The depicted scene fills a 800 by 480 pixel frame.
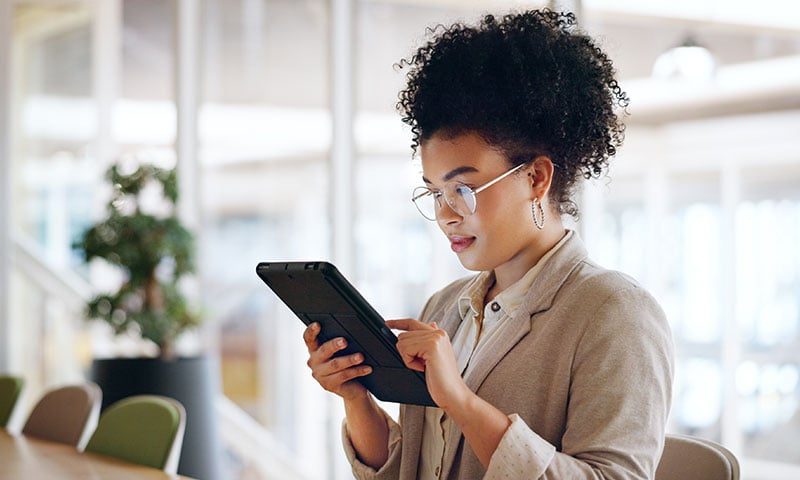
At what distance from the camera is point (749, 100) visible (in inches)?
118

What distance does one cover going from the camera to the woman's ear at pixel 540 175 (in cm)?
169

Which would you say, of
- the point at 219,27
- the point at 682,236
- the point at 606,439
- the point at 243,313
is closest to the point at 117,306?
the point at 243,313

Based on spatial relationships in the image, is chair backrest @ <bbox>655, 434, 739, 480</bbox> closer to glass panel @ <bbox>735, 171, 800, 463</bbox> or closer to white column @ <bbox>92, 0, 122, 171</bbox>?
glass panel @ <bbox>735, 171, 800, 463</bbox>

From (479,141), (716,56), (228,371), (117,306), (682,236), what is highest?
(716,56)

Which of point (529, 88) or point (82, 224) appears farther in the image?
point (82, 224)

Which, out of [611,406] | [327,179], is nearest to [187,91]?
[327,179]

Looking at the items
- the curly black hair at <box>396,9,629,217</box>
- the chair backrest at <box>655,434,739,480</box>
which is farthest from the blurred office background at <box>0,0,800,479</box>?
the chair backrest at <box>655,434,739,480</box>

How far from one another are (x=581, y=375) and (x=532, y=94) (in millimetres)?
448

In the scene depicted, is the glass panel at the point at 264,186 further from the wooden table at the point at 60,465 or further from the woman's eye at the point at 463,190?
the woman's eye at the point at 463,190

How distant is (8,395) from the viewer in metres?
3.83

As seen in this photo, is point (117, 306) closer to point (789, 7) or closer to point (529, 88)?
point (789, 7)

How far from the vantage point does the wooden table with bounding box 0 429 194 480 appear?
244cm

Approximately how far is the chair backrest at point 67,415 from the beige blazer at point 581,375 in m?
1.78

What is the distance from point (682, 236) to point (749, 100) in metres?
0.46
